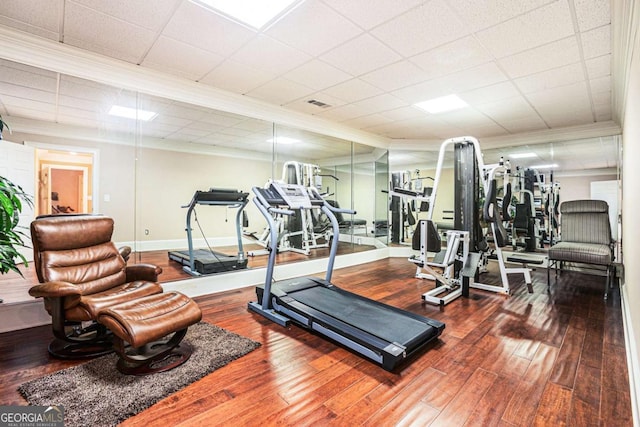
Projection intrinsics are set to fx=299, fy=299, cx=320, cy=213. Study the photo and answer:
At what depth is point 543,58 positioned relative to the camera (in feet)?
9.61

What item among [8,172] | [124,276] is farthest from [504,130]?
[8,172]

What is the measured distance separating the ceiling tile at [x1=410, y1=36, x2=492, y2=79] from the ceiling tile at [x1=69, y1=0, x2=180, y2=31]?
222 centimetres

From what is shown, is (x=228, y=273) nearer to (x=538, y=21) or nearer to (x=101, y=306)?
(x=101, y=306)

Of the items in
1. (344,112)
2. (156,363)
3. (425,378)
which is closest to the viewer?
(425,378)

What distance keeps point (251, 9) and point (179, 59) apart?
3.96ft

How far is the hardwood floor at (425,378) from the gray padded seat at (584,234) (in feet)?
3.25

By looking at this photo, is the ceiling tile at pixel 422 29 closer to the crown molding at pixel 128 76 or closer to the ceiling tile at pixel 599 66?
the ceiling tile at pixel 599 66

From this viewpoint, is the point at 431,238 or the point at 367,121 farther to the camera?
the point at 367,121

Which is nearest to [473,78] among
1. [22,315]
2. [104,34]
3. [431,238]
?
[431,238]

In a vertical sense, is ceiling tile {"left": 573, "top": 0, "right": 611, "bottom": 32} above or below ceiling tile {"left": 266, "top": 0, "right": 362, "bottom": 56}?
below

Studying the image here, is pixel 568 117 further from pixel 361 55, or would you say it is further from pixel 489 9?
pixel 361 55

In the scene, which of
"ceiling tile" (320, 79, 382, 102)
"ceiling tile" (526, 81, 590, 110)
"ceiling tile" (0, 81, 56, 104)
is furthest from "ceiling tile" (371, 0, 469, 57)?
"ceiling tile" (0, 81, 56, 104)

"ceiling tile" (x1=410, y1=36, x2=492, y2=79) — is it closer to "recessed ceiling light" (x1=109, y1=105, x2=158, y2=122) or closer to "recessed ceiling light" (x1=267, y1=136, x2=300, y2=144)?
"recessed ceiling light" (x1=267, y1=136, x2=300, y2=144)

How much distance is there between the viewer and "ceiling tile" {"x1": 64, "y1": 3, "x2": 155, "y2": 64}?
93.0 inches
